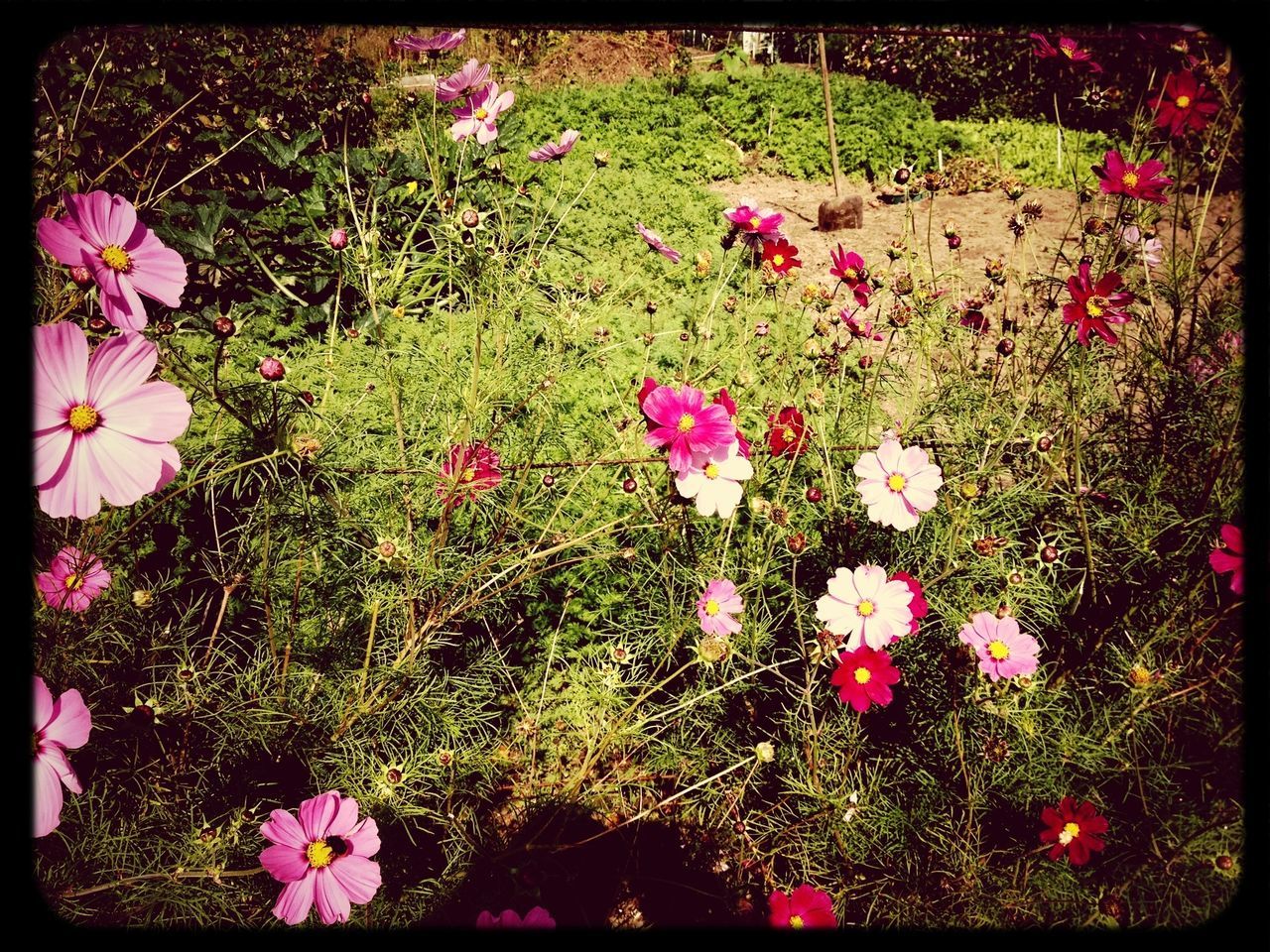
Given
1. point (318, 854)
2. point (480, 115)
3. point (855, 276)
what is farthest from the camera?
point (855, 276)

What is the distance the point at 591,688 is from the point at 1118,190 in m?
1.30

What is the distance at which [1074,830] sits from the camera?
94 cm

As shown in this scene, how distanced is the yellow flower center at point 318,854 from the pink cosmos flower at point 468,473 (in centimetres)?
46

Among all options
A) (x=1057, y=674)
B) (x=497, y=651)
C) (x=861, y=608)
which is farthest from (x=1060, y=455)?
(x=497, y=651)

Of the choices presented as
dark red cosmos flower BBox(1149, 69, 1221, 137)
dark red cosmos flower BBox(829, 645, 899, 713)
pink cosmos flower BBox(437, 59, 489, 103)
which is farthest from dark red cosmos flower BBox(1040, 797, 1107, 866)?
pink cosmos flower BBox(437, 59, 489, 103)

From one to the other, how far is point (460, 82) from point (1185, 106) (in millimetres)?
1179

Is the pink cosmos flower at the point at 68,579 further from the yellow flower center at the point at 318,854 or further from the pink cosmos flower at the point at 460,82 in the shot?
the pink cosmos flower at the point at 460,82

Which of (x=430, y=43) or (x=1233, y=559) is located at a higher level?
(x=430, y=43)

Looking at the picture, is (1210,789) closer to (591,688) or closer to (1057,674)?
(1057,674)

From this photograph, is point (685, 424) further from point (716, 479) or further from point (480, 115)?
point (480, 115)

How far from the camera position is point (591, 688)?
1.36 m

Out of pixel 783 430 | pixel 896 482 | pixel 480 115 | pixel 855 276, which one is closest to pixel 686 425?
pixel 783 430

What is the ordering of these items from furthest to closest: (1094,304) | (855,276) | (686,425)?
(855,276)
(1094,304)
(686,425)

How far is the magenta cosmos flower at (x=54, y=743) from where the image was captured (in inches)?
24.7
